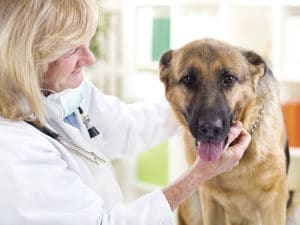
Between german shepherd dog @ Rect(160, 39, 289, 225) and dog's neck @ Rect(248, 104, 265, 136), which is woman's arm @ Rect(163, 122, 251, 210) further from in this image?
dog's neck @ Rect(248, 104, 265, 136)

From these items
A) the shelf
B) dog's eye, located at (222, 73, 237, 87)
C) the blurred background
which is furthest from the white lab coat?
the shelf

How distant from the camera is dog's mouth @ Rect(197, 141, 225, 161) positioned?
1.20 m

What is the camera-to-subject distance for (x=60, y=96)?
1.24 meters

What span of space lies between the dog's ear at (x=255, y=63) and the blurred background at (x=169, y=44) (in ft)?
0.47

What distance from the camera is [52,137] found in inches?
46.7

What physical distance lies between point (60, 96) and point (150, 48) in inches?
54.3

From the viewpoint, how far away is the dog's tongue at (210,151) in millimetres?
1203

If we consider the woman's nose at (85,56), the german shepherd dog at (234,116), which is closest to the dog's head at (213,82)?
the german shepherd dog at (234,116)

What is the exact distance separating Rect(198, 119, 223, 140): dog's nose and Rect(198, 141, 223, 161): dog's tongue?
0.7 inches

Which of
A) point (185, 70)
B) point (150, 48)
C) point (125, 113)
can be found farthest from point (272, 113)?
point (150, 48)

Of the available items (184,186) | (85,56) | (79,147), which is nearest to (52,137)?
(79,147)

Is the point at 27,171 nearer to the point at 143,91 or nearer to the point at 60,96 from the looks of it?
the point at 60,96

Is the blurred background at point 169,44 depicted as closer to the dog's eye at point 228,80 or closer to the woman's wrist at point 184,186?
the dog's eye at point 228,80

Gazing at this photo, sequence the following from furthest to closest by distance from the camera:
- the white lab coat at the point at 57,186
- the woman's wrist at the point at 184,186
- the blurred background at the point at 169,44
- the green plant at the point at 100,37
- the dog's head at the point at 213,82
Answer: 1. the green plant at the point at 100,37
2. the blurred background at the point at 169,44
3. the dog's head at the point at 213,82
4. the woman's wrist at the point at 184,186
5. the white lab coat at the point at 57,186
